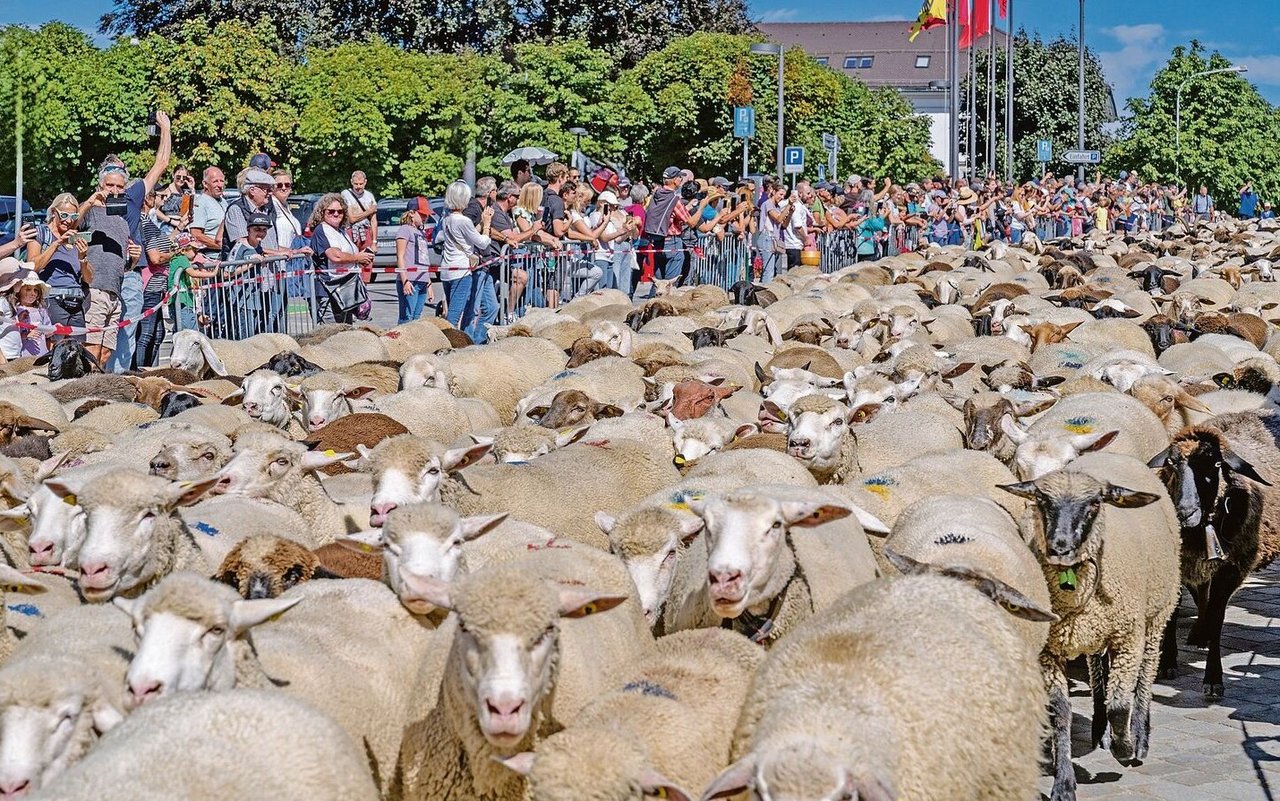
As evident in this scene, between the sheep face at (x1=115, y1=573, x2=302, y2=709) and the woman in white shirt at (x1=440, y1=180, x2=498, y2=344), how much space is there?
32.0 feet

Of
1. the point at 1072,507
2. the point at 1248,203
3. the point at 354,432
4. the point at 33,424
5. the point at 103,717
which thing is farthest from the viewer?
the point at 1248,203

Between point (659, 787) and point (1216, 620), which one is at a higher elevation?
point (659, 787)

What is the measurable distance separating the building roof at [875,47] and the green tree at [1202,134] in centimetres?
3094

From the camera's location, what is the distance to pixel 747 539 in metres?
5.71

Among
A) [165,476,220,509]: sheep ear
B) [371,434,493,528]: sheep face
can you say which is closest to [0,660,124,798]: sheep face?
[165,476,220,509]: sheep ear

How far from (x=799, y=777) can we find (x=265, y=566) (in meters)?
2.65

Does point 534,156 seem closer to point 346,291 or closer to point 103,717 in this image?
point 346,291

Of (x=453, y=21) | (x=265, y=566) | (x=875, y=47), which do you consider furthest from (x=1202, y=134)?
(x=265, y=566)

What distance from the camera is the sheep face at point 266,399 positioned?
388 inches

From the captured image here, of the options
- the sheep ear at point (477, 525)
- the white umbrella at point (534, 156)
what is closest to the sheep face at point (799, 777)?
the sheep ear at point (477, 525)

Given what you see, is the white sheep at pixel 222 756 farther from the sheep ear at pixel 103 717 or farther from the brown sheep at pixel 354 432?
the brown sheep at pixel 354 432

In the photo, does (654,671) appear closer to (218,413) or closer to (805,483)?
(805,483)

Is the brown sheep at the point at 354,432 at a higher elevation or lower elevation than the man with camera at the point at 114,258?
lower

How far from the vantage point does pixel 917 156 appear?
51.8m
